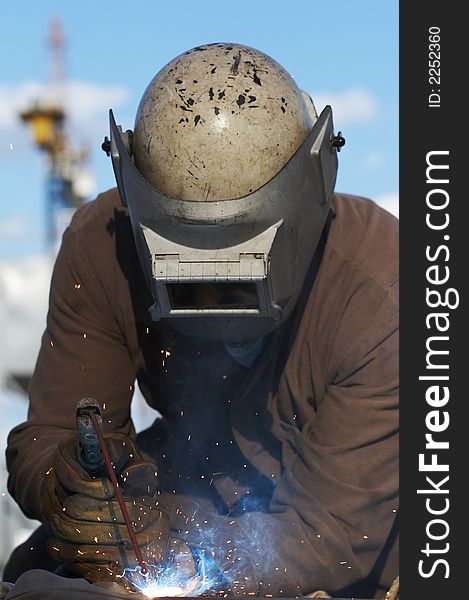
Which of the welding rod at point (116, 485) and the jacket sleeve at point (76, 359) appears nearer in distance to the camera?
the welding rod at point (116, 485)

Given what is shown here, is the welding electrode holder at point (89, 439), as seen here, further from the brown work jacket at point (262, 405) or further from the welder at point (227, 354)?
the brown work jacket at point (262, 405)

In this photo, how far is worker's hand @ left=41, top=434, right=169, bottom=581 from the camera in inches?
122

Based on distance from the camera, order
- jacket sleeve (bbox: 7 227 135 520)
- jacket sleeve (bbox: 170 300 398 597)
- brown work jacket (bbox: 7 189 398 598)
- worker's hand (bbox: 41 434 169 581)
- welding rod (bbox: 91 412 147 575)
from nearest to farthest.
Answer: welding rod (bbox: 91 412 147 575) → worker's hand (bbox: 41 434 169 581) → jacket sleeve (bbox: 170 300 398 597) → brown work jacket (bbox: 7 189 398 598) → jacket sleeve (bbox: 7 227 135 520)

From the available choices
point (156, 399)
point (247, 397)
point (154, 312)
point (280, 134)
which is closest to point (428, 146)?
point (280, 134)

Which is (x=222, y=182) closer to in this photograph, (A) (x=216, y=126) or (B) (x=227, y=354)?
(A) (x=216, y=126)

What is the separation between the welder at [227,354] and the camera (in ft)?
10.1

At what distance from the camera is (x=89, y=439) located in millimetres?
3002

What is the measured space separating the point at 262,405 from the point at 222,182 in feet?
2.91

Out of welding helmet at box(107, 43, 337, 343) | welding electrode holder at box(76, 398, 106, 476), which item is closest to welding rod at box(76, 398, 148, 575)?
welding electrode holder at box(76, 398, 106, 476)

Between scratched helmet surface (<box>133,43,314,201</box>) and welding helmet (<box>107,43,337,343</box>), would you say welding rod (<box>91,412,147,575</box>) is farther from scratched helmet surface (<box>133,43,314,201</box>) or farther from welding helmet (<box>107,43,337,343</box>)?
scratched helmet surface (<box>133,43,314,201</box>)

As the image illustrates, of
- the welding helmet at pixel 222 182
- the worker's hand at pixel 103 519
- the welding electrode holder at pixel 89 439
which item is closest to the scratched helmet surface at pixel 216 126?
the welding helmet at pixel 222 182

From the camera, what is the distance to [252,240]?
3062mm

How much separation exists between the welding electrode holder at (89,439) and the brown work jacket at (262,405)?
0.33 meters

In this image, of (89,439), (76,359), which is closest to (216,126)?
(89,439)
